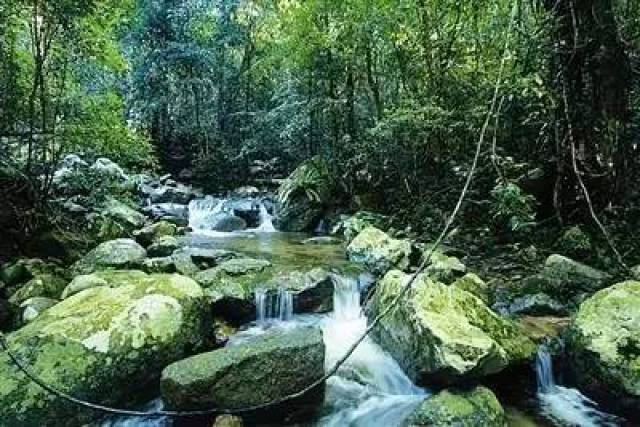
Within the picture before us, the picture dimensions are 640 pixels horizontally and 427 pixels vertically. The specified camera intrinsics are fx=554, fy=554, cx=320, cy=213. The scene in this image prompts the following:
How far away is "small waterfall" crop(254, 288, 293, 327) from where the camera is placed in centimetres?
569

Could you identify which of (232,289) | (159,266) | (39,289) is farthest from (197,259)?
(39,289)

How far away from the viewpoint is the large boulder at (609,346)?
391cm

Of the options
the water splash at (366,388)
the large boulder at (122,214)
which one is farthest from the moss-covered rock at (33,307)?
the large boulder at (122,214)

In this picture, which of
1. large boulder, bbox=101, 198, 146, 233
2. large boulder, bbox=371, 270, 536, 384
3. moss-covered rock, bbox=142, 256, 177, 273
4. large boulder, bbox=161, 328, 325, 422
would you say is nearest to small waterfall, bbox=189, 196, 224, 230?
large boulder, bbox=101, 198, 146, 233

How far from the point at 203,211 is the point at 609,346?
999 centimetres

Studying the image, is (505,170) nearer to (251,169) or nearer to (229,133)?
(251,169)

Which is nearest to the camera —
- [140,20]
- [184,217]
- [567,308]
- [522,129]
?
[567,308]

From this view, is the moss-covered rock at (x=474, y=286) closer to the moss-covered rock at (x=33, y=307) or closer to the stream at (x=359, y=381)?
the stream at (x=359, y=381)

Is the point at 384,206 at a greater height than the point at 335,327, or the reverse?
the point at 384,206

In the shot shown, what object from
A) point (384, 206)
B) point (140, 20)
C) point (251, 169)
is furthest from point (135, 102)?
point (384, 206)

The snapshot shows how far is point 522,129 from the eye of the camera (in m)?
7.67

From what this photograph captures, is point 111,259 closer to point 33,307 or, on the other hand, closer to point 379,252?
point 33,307

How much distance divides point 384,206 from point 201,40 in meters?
8.72

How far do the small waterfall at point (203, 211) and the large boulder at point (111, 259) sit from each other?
15.5 feet
